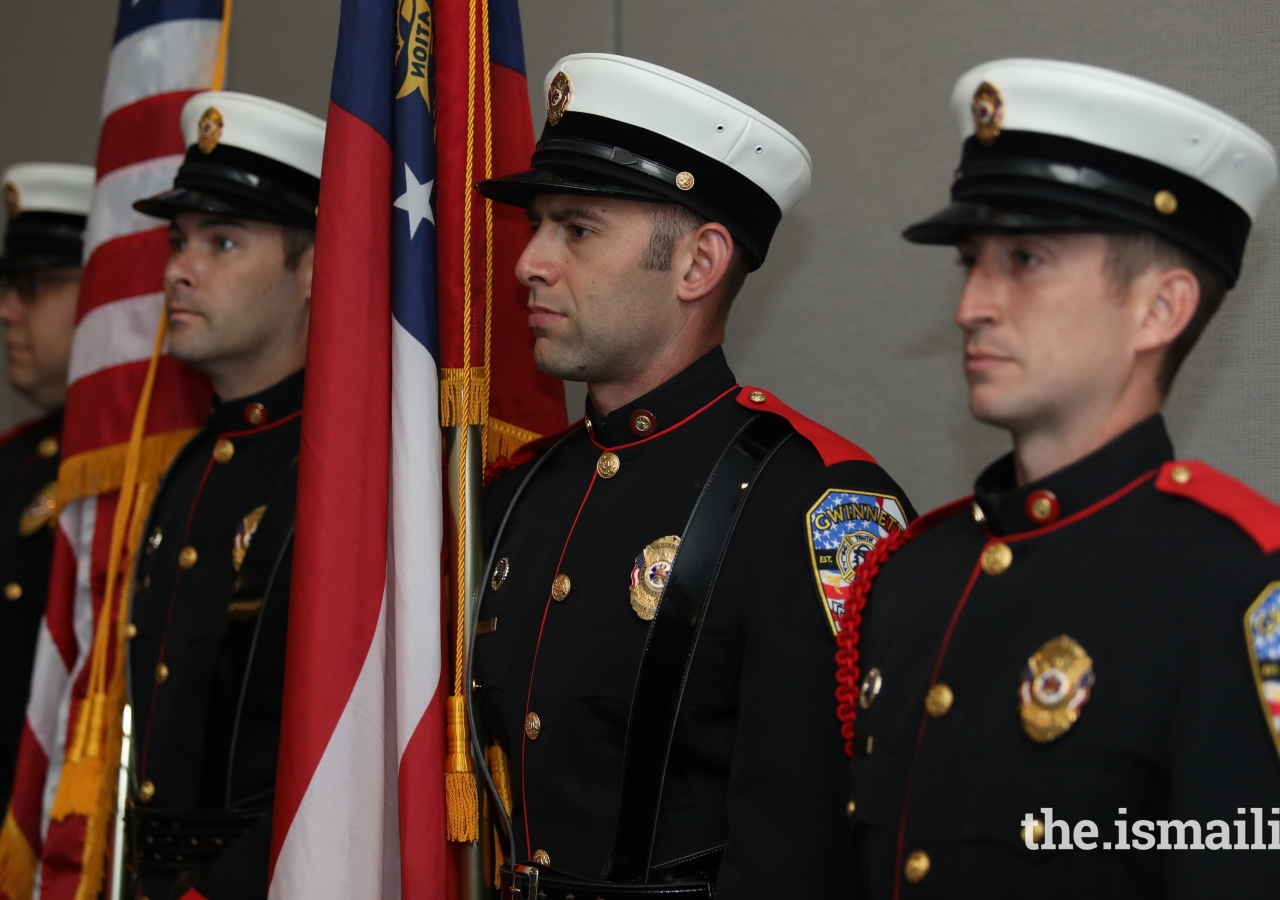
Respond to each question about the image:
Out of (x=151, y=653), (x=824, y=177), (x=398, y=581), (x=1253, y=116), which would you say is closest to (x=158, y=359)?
(x=151, y=653)

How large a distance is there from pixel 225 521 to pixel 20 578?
3.70 feet

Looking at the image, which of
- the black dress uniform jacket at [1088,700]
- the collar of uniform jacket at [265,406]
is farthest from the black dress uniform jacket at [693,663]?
the collar of uniform jacket at [265,406]

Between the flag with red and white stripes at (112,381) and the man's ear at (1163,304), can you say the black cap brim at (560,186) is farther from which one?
the flag with red and white stripes at (112,381)

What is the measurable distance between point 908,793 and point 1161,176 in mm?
689

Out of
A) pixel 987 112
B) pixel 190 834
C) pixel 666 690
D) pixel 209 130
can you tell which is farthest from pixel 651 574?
pixel 209 130

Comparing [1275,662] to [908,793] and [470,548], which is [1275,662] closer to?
[908,793]

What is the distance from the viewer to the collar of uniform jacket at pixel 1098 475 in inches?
49.8

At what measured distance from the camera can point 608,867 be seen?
1560mm

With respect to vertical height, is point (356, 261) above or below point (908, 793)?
above

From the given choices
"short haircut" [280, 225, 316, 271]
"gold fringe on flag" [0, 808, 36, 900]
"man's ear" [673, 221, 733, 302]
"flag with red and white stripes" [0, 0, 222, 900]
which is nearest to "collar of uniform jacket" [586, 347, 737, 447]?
"man's ear" [673, 221, 733, 302]

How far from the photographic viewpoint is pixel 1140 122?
1.24 metres

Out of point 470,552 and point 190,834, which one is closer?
point 470,552

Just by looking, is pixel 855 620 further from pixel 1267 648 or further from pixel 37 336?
pixel 37 336

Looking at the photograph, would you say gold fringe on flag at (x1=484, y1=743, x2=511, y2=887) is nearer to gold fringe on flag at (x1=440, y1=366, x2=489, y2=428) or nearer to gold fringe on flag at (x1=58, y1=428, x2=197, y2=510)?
gold fringe on flag at (x1=440, y1=366, x2=489, y2=428)
